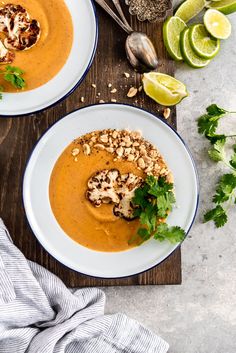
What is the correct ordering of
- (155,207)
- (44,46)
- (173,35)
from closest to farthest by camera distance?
(155,207)
(44,46)
(173,35)

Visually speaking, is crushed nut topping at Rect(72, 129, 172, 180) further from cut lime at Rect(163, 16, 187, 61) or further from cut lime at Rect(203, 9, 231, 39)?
cut lime at Rect(203, 9, 231, 39)

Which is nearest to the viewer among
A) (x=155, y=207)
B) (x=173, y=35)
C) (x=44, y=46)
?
(x=155, y=207)

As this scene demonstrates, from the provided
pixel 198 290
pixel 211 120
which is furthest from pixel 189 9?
pixel 198 290

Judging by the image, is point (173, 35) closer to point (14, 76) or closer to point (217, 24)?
point (217, 24)

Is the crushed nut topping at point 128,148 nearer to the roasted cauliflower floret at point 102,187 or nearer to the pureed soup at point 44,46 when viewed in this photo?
the roasted cauliflower floret at point 102,187

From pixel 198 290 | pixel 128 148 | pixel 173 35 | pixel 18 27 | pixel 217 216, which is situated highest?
pixel 18 27

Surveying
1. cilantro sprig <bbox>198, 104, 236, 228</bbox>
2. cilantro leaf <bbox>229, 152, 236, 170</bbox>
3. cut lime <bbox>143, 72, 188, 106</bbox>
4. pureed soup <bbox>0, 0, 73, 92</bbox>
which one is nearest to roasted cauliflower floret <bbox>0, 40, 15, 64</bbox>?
pureed soup <bbox>0, 0, 73, 92</bbox>

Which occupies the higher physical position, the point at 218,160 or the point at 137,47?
the point at 137,47

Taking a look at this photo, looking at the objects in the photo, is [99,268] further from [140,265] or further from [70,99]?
[70,99]
